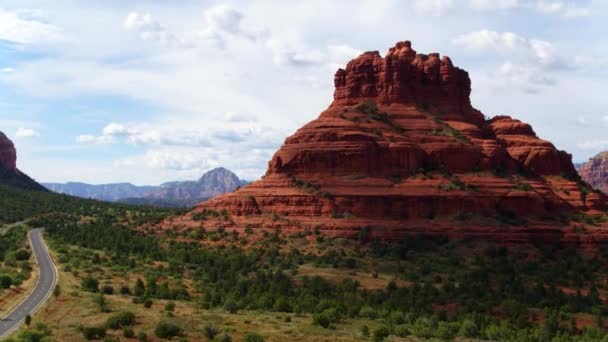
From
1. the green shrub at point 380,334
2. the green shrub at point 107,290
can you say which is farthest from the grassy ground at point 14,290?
the green shrub at point 380,334

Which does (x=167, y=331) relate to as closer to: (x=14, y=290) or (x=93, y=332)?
(x=93, y=332)

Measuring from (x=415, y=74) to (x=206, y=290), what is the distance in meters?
50.7

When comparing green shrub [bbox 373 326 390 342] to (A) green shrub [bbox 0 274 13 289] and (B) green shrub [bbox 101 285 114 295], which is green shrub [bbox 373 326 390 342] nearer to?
(B) green shrub [bbox 101 285 114 295]

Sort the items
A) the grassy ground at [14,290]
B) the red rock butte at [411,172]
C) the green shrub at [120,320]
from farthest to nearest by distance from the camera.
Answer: the red rock butte at [411,172] < the grassy ground at [14,290] < the green shrub at [120,320]

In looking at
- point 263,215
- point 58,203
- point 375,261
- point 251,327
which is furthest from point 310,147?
point 58,203

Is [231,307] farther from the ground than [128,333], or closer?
farther from the ground

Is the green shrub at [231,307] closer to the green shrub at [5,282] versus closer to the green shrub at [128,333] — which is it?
the green shrub at [128,333]

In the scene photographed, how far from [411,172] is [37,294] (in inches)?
1940

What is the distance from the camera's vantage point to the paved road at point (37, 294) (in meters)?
47.8

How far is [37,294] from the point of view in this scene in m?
59.1

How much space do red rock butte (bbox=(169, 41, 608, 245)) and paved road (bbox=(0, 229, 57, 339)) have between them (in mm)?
22810

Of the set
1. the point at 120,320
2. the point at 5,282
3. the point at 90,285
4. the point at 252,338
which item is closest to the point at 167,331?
the point at 120,320

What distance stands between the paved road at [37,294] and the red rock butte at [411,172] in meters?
22.8

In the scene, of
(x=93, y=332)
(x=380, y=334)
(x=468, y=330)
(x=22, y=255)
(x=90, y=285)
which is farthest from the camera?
(x=22, y=255)
